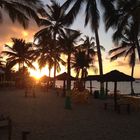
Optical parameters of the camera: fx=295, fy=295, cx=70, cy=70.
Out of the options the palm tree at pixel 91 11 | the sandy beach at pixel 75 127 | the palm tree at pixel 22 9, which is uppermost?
the palm tree at pixel 91 11

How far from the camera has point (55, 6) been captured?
39156 mm

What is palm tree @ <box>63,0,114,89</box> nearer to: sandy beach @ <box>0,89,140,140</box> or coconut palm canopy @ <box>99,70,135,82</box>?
coconut palm canopy @ <box>99,70,135,82</box>

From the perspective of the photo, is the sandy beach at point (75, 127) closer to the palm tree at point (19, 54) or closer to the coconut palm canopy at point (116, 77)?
the coconut palm canopy at point (116, 77)

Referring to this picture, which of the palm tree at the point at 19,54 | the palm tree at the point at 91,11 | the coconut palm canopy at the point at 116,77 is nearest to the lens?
the coconut palm canopy at the point at 116,77

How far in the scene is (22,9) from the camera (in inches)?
764

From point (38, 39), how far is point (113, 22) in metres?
14.8

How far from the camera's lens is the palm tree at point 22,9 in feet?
60.7

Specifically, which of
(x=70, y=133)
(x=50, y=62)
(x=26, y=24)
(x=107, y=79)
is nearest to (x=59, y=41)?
(x=50, y=62)

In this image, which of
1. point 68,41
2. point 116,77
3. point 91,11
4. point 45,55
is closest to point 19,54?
point 45,55

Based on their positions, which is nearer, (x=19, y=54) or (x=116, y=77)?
(x=116, y=77)

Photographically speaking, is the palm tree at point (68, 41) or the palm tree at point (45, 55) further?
the palm tree at point (45, 55)

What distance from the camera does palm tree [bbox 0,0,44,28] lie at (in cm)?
1850

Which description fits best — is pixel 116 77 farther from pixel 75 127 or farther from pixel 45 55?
pixel 45 55

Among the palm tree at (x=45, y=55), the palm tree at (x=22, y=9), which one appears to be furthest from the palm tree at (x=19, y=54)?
the palm tree at (x=22, y=9)
